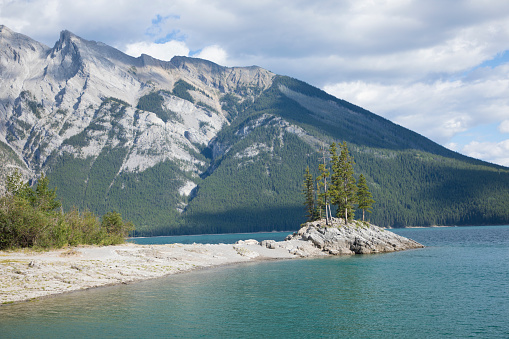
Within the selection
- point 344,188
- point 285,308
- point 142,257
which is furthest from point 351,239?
point 285,308

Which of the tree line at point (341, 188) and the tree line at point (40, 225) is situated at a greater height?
the tree line at point (341, 188)

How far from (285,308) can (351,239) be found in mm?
56139

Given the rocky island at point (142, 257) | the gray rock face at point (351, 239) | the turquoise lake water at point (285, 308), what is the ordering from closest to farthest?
the turquoise lake water at point (285, 308), the rocky island at point (142, 257), the gray rock face at point (351, 239)

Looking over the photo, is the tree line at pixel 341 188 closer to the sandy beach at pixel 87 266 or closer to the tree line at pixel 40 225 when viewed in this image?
the sandy beach at pixel 87 266

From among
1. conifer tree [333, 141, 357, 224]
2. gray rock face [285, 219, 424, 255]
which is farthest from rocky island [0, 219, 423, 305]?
conifer tree [333, 141, 357, 224]

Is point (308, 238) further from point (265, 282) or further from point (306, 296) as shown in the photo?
point (306, 296)

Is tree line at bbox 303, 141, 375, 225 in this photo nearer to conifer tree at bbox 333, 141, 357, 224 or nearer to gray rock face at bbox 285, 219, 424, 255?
conifer tree at bbox 333, 141, 357, 224

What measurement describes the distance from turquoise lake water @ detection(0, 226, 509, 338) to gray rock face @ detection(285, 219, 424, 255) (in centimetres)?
3115

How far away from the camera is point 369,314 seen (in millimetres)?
33219

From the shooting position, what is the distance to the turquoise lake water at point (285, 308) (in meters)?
28.7

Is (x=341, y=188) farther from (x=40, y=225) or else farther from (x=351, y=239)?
(x=40, y=225)

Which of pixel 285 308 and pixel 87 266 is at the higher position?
pixel 87 266

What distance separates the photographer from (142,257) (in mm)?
63281

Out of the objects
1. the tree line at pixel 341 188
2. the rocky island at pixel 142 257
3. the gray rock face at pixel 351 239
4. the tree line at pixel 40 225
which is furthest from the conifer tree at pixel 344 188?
the tree line at pixel 40 225
